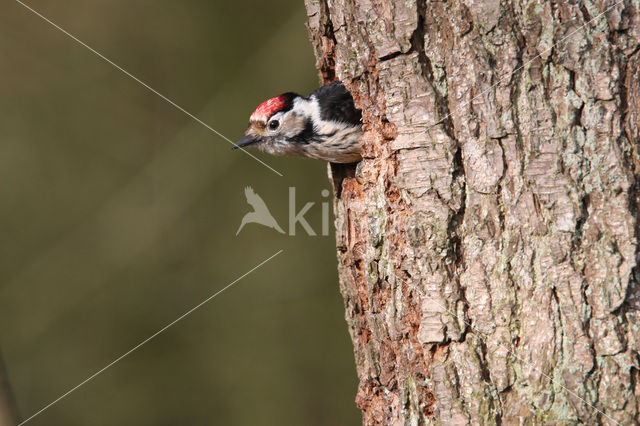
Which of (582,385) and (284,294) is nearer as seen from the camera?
(582,385)

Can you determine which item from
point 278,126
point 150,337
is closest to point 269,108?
point 278,126

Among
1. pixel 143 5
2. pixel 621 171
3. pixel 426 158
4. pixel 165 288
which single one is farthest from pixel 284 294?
pixel 621 171

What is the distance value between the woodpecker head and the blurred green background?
3.52 feet

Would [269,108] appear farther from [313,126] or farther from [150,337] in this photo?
[150,337]

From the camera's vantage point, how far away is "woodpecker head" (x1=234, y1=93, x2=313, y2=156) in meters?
3.15

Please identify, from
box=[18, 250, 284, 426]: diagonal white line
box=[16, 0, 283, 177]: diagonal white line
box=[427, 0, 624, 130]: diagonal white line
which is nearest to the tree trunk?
box=[427, 0, 624, 130]: diagonal white line

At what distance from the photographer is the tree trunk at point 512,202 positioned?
1619mm

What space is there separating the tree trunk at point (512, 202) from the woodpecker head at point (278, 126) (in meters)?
1.17

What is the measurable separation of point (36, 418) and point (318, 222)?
2.50 metres

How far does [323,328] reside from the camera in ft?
15.8

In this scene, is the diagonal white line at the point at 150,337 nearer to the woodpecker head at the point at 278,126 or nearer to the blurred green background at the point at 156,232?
the blurred green background at the point at 156,232

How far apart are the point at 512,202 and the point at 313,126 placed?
59.1 inches

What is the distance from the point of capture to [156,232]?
4559mm

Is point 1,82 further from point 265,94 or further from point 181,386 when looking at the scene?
point 181,386
